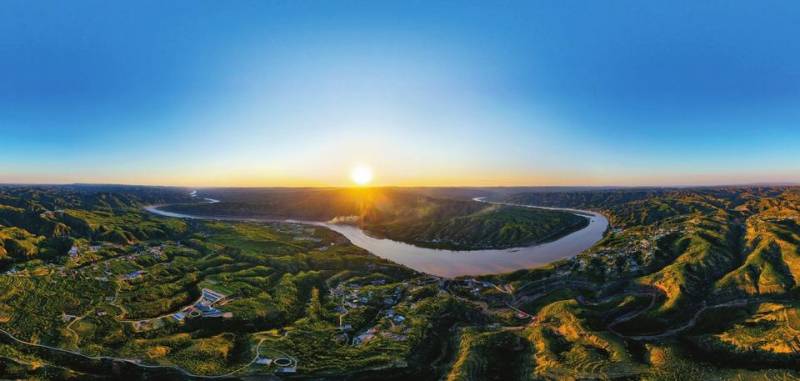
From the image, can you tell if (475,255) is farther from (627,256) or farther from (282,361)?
(282,361)

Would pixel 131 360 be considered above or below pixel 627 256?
below

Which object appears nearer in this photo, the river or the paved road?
the paved road

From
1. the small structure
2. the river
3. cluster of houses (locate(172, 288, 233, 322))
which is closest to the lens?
the small structure

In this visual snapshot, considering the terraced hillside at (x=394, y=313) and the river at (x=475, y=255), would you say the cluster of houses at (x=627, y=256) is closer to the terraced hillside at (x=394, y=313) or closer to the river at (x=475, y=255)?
the terraced hillside at (x=394, y=313)

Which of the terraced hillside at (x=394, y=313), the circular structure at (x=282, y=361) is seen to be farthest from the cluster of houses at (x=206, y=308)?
the circular structure at (x=282, y=361)

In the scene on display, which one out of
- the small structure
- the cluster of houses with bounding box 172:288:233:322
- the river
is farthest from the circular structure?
the river

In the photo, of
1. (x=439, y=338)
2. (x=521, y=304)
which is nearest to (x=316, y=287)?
(x=439, y=338)

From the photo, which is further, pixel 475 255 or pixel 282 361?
pixel 475 255

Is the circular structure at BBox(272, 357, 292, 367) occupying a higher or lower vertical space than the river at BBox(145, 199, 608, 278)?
higher

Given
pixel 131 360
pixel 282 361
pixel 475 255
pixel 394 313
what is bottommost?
pixel 475 255

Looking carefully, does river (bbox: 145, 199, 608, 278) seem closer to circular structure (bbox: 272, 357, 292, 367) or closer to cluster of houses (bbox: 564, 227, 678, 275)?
cluster of houses (bbox: 564, 227, 678, 275)

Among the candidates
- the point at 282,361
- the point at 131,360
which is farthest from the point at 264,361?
the point at 131,360
